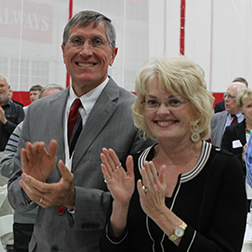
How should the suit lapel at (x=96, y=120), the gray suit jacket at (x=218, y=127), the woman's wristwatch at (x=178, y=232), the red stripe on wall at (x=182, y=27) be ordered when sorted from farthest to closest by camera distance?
the red stripe on wall at (x=182, y=27)
the gray suit jacket at (x=218, y=127)
the suit lapel at (x=96, y=120)
the woman's wristwatch at (x=178, y=232)

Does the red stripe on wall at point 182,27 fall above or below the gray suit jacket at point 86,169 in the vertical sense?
above

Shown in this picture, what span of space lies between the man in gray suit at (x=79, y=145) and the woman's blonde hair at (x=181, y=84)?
170mm

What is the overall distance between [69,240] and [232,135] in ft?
9.72

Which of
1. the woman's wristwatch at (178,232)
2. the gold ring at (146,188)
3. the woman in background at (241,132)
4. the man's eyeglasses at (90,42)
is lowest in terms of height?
the woman's wristwatch at (178,232)

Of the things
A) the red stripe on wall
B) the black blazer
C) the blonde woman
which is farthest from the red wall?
the blonde woman

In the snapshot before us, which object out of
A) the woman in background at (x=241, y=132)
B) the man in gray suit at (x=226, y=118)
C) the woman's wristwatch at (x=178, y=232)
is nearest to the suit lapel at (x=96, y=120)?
the woman's wristwatch at (x=178, y=232)

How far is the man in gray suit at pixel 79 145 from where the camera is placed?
4.81ft

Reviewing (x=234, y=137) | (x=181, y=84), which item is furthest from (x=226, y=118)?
(x=181, y=84)

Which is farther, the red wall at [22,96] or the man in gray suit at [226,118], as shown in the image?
the red wall at [22,96]

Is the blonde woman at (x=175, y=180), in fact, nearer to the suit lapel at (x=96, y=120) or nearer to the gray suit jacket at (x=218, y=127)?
the suit lapel at (x=96, y=120)

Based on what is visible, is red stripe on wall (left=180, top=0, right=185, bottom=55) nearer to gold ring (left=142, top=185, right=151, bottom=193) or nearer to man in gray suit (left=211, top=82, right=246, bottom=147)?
man in gray suit (left=211, top=82, right=246, bottom=147)

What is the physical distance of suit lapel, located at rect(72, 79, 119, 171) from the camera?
1.59 metres

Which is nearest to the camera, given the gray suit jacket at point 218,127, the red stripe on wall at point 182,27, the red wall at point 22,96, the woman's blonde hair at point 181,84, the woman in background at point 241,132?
the woman's blonde hair at point 181,84

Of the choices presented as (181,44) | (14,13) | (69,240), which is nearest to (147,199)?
(69,240)
